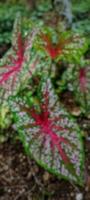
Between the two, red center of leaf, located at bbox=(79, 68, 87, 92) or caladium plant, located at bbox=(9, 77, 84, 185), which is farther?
red center of leaf, located at bbox=(79, 68, 87, 92)

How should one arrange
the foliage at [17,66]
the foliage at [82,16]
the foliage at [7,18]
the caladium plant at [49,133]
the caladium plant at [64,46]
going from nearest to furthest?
the caladium plant at [49,133] → the foliage at [17,66] → the caladium plant at [64,46] → the foliage at [82,16] → the foliage at [7,18]

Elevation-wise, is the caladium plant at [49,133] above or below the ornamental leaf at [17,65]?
below

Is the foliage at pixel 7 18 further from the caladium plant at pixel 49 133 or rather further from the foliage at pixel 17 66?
the caladium plant at pixel 49 133

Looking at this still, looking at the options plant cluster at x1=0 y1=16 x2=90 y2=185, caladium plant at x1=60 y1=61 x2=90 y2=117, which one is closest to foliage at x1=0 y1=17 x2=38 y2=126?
plant cluster at x1=0 y1=16 x2=90 y2=185

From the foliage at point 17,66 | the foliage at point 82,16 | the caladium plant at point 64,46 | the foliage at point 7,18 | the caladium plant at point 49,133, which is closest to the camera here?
the caladium plant at point 49,133

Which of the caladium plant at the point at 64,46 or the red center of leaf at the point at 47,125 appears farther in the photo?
the caladium plant at the point at 64,46

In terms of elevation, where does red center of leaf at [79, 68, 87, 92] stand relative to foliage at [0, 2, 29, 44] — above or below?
above

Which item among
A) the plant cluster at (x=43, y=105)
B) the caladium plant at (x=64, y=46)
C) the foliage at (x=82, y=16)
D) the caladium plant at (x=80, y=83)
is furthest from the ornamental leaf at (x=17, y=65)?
the foliage at (x=82, y=16)

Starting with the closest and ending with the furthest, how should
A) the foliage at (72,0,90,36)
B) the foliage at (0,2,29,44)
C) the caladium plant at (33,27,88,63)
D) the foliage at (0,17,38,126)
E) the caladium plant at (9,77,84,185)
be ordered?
the caladium plant at (9,77,84,185) < the foliage at (0,17,38,126) < the caladium plant at (33,27,88,63) < the foliage at (72,0,90,36) < the foliage at (0,2,29,44)

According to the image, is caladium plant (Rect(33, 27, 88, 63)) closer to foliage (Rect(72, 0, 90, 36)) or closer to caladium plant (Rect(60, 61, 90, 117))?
caladium plant (Rect(60, 61, 90, 117))

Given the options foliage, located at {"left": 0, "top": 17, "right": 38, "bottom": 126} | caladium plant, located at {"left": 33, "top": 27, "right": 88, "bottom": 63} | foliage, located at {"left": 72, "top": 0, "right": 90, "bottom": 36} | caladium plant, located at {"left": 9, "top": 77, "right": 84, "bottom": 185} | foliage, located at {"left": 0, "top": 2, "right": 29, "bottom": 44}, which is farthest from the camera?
foliage, located at {"left": 0, "top": 2, "right": 29, "bottom": 44}
